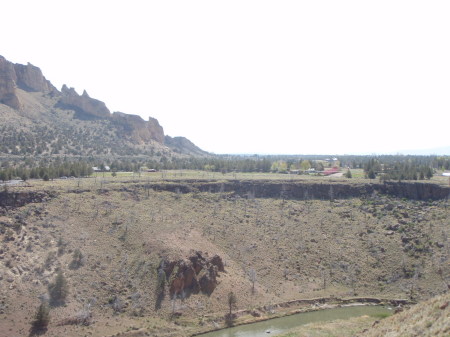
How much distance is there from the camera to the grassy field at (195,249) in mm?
36719

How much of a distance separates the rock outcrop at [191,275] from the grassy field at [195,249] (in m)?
0.93

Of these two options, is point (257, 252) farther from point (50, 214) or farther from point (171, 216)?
point (50, 214)

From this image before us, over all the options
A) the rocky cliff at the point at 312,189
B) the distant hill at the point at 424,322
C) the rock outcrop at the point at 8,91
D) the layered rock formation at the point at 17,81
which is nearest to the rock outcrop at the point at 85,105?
the layered rock formation at the point at 17,81

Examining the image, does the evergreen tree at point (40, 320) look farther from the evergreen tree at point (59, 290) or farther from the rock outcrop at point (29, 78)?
the rock outcrop at point (29, 78)

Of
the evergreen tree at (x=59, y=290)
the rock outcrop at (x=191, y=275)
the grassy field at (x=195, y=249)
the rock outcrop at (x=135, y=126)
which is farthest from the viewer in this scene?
the rock outcrop at (x=135, y=126)

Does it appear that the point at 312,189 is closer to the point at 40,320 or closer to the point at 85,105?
the point at 40,320

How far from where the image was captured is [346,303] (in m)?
43.0

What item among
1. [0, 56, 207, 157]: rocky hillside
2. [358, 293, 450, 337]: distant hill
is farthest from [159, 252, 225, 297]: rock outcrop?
[0, 56, 207, 157]: rocky hillside

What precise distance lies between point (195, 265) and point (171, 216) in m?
12.3

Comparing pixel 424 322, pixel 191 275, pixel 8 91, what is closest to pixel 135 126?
pixel 8 91

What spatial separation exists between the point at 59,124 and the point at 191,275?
94627 mm

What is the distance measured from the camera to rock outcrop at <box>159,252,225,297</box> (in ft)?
133

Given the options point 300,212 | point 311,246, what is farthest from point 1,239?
point 300,212

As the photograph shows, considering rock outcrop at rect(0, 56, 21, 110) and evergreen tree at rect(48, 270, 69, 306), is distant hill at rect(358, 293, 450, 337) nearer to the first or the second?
evergreen tree at rect(48, 270, 69, 306)
